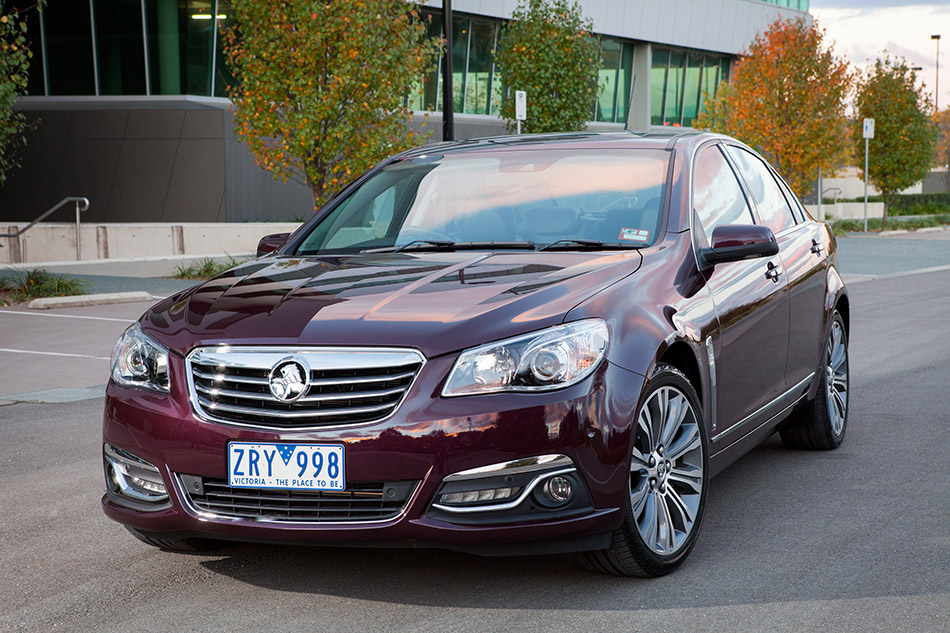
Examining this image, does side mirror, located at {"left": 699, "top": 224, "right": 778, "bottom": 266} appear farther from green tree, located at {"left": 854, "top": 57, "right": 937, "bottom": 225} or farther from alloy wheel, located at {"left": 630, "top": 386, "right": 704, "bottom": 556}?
green tree, located at {"left": 854, "top": 57, "right": 937, "bottom": 225}

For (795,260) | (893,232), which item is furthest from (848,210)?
(795,260)

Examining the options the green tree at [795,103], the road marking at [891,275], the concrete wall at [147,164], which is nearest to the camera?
the road marking at [891,275]

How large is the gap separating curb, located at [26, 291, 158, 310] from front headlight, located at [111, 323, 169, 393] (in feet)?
38.4

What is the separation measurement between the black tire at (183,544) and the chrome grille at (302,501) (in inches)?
23.0

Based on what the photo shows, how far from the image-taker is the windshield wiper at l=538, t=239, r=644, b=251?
4742 mm

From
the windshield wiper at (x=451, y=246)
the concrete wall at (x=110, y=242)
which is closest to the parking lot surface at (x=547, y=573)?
the windshield wiper at (x=451, y=246)

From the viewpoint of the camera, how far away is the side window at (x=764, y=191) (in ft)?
19.4

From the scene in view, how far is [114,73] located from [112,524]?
81.3 ft

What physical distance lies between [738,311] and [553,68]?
1031 inches

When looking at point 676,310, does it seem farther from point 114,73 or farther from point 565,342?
point 114,73

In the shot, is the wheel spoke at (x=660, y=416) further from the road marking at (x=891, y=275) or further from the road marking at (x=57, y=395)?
the road marking at (x=891, y=275)

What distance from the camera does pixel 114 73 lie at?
28016 millimetres

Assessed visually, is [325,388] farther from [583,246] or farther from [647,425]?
[583,246]

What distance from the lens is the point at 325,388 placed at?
373 centimetres
